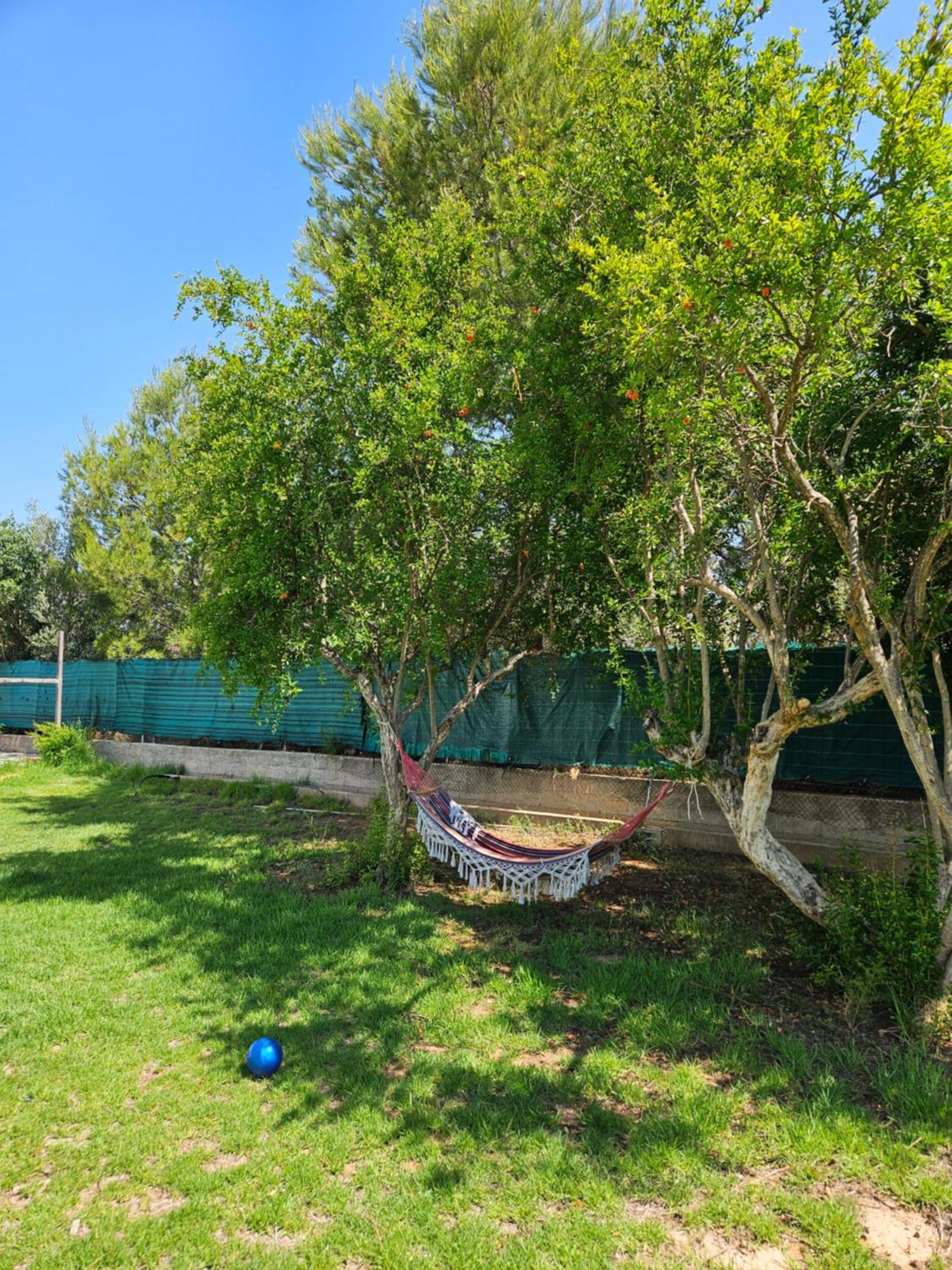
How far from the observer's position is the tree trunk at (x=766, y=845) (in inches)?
149

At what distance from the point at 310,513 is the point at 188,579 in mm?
9808

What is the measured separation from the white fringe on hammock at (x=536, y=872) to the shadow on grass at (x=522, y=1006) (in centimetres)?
27

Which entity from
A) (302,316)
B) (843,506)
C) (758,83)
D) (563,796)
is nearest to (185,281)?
(302,316)

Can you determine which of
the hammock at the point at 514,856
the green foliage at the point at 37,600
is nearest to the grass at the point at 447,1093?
the hammock at the point at 514,856

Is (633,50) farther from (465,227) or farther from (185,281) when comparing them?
(185,281)

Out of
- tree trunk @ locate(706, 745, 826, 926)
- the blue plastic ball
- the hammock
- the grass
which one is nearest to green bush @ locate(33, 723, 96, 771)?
the grass

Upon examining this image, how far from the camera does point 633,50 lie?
13.8ft

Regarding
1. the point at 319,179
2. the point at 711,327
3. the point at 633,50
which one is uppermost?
the point at 319,179

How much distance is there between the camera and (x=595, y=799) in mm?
6738

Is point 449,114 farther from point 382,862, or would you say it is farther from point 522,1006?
point 522,1006

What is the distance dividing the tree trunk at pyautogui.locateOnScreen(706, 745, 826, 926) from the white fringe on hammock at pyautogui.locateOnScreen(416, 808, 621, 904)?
876 millimetres

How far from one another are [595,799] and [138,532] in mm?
10995

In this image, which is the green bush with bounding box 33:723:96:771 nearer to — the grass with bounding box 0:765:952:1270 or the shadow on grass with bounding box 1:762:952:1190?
the shadow on grass with bounding box 1:762:952:1190

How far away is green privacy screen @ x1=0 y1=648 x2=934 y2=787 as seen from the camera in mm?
5809
